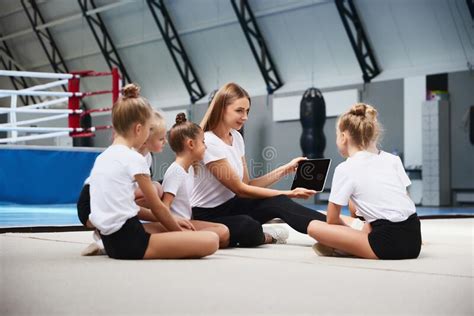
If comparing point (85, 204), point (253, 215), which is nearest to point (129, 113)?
point (85, 204)

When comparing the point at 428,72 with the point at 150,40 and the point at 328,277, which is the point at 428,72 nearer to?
the point at 150,40

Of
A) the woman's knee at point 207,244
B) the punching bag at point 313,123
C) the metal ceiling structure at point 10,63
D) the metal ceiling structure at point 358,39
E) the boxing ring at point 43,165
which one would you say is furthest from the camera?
the metal ceiling structure at point 10,63

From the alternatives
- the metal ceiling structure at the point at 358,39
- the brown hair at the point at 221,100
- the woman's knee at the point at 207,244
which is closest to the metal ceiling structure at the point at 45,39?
the metal ceiling structure at the point at 358,39

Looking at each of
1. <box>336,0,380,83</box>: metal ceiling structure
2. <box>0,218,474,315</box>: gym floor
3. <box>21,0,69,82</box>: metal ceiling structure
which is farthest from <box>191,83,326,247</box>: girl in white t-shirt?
<box>21,0,69,82</box>: metal ceiling structure

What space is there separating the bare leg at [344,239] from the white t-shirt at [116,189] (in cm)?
69

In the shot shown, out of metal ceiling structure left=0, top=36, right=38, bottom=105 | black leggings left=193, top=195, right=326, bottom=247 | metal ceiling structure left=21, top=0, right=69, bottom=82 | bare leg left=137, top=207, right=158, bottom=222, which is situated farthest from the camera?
metal ceiling structure left=0, top=36, right=38, bottom=105

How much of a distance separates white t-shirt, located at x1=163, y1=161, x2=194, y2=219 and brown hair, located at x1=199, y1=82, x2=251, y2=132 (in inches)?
12.7

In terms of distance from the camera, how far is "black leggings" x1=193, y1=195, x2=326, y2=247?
2902mm

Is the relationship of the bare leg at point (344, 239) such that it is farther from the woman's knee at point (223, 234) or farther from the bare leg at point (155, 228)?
the bare leg at point (155, 228)

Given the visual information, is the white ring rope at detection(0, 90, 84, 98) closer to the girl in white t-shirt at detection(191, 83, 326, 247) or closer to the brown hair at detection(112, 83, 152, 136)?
the girl in white t-shirt at detection(191, 83, 326, 247)

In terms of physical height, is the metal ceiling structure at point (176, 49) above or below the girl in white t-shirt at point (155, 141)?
above

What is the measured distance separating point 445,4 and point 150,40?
6277mm

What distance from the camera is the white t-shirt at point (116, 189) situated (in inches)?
88.3

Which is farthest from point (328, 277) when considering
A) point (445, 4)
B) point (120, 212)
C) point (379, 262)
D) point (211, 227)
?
point (445, 4)
